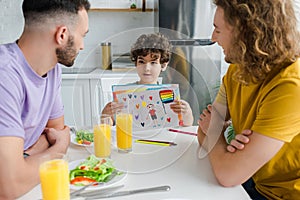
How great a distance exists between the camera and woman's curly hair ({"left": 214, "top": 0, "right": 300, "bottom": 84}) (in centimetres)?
99

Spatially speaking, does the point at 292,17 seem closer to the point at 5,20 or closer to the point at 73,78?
the point at 73,78

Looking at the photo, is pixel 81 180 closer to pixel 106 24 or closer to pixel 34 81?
pixel 34 81

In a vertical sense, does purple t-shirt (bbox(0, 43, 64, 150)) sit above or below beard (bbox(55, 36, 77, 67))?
below

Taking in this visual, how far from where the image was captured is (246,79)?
1060 mm

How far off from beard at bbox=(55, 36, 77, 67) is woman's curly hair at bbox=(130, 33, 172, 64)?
0.81 feet

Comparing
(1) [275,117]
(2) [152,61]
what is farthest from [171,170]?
(2) [152,61]

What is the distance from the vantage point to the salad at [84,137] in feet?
4.03

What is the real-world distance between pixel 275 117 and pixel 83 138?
0.67 metres

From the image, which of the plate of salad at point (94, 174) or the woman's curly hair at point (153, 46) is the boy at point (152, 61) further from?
the plate of salad at point (94, 174)

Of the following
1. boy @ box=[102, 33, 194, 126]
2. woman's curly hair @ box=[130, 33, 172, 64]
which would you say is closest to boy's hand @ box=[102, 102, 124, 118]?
boy @ box=[102, 33, 194, 126]

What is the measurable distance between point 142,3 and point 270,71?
2.29m

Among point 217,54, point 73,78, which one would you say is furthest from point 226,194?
point 73,78

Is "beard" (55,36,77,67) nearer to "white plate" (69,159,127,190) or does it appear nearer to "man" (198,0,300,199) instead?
"white plate" (69,159,127,190)

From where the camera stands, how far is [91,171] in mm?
959
